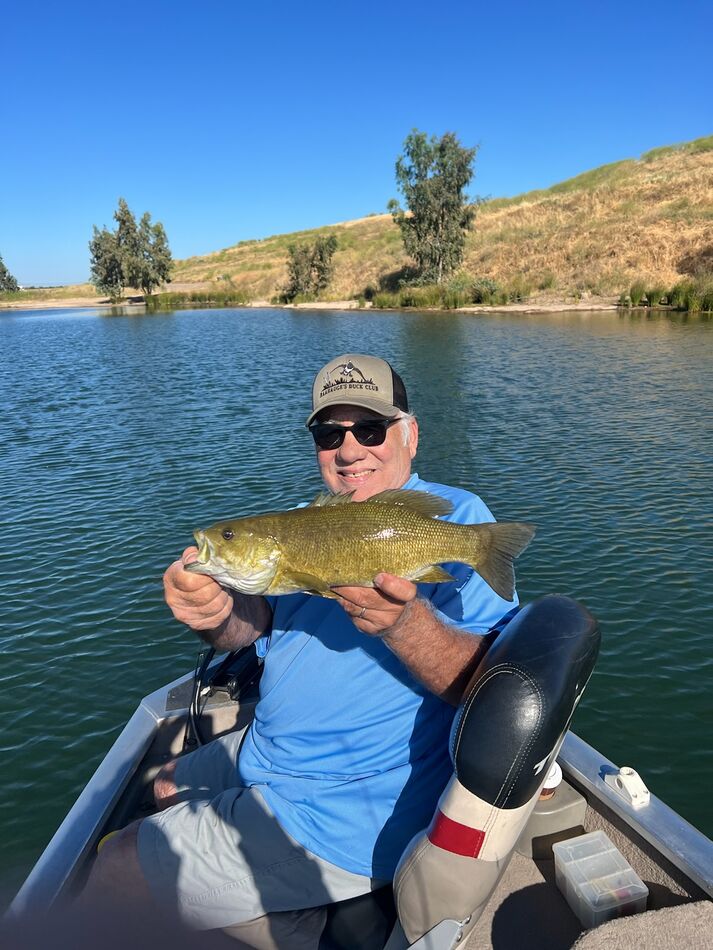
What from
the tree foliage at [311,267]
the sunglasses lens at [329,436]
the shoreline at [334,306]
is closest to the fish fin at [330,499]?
the sunglasses lens at [329,436]

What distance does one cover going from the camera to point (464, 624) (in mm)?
3227

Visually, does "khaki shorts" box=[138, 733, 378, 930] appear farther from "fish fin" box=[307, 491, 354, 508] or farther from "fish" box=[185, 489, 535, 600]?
"fish fin" box=[307, 491, 354, 508]

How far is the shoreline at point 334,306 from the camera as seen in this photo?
51469mm

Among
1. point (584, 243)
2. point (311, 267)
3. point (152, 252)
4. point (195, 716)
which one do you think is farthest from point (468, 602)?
point (152, 252)

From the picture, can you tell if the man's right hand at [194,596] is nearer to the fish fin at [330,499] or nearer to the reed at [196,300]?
the fish fin at [330,499]

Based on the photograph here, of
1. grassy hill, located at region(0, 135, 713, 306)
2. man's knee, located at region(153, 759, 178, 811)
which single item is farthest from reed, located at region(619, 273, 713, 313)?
man's knee, located at region(153, 759, 178, 811)

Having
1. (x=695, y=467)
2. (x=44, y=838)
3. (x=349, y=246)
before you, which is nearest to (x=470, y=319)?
(x=695, y=467)

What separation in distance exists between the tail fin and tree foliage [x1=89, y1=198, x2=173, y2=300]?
108097 mm

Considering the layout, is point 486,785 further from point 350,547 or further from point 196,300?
point 196,300

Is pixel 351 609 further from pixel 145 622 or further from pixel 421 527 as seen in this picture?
pixel 145 622

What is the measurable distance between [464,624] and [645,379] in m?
23.4

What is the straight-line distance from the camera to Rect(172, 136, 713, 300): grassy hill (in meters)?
56.3

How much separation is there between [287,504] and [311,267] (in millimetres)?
74472

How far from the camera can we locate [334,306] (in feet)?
239
